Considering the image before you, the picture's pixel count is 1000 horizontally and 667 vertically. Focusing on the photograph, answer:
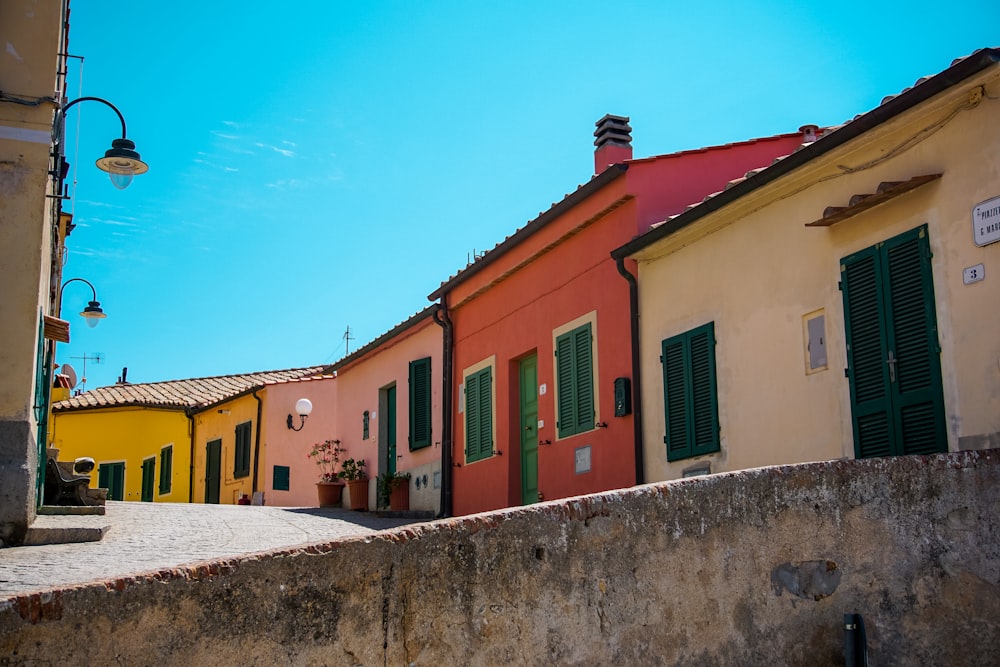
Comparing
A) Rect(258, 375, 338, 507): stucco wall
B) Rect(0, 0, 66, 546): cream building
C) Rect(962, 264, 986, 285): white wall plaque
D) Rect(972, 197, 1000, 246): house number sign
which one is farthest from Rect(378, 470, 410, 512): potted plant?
Rect(972, 197, 1000, 246): house number sign

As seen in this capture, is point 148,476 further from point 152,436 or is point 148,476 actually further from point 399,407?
point 399,407

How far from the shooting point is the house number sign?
7.75 meters

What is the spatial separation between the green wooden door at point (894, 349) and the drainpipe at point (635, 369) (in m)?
3.15

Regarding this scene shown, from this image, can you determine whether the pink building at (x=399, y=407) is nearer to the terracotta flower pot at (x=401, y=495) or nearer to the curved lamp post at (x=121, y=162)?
the terracotta flower pot at (x=401, y=495)

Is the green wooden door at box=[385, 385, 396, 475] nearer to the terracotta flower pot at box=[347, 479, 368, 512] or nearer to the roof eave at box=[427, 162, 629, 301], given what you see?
the terracotta flower pot at box=[347, 479, 368, 512]

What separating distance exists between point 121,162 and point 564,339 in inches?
210

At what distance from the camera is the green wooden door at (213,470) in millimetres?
28203

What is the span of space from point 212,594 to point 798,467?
3.12 metres

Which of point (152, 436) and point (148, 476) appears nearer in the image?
point (152, 436)

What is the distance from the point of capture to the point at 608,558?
5258mm

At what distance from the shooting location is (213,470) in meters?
28.6

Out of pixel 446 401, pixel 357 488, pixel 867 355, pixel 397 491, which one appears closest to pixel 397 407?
pixel 397 491

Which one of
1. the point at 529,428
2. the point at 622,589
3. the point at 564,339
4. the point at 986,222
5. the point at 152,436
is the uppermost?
the point at 152,436

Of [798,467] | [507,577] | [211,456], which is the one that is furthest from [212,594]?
[211,456]
